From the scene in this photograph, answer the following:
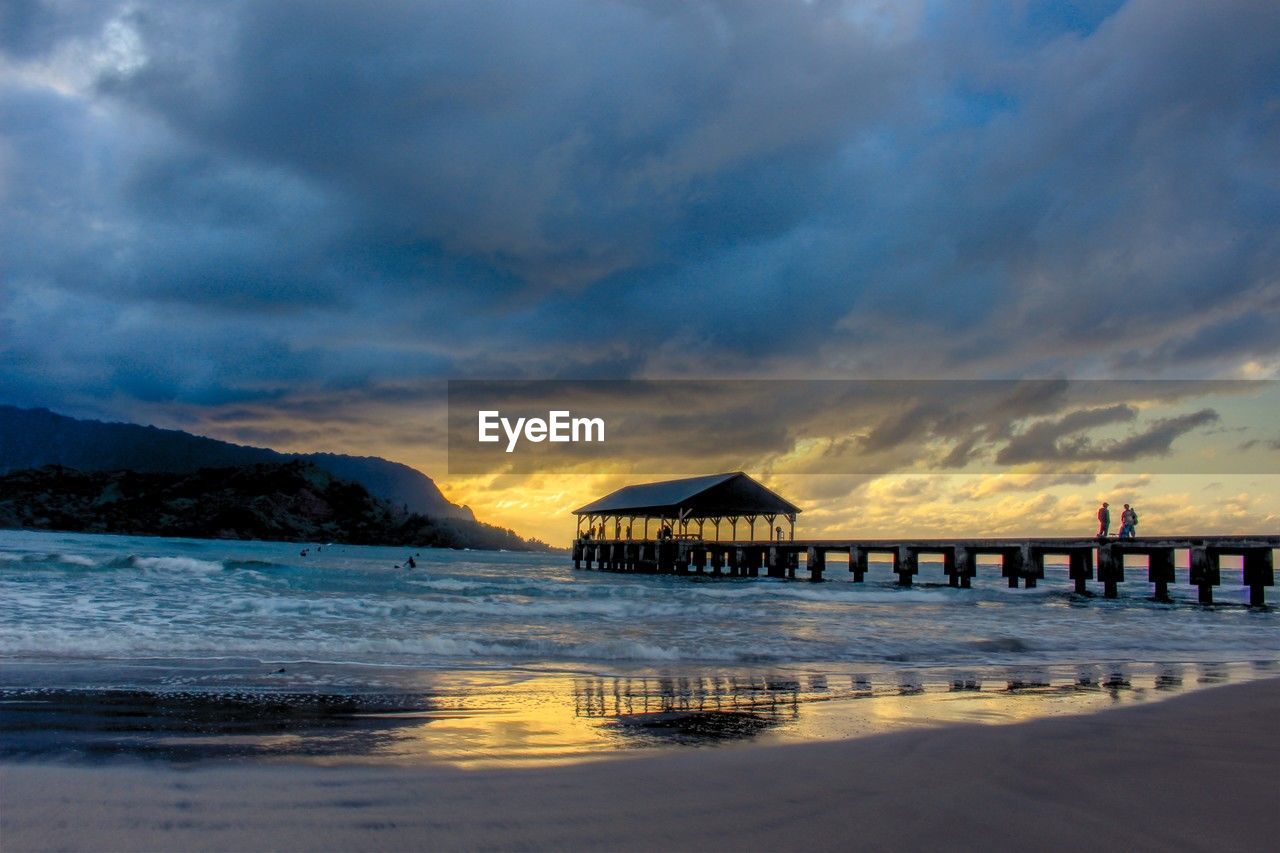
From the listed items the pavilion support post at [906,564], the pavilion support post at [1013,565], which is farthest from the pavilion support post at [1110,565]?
the pavilion support post at [906,564]

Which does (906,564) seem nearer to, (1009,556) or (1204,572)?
(1009,556)

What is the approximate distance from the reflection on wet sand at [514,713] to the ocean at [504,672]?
25 millimetres

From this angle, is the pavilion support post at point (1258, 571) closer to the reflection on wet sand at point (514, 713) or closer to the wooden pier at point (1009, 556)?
the wooden pier at point (1009, 556)

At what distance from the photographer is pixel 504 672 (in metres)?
8.22

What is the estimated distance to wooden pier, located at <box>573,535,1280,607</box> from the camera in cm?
2595

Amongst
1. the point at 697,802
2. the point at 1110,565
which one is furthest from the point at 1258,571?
the point at 697,802

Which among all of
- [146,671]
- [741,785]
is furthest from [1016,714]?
[146,671]

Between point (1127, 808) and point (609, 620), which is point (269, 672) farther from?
point (609, 620)

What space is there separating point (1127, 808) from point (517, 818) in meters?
2.30

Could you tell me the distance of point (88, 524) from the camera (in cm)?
13538

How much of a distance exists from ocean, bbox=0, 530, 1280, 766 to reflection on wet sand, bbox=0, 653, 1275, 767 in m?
0.03

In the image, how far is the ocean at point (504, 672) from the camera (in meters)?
4.78

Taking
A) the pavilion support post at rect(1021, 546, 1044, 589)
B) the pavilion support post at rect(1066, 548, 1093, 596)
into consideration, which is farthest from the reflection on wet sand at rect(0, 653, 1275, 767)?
the pavilion support post at rect(1021, 546, 1044, 589)

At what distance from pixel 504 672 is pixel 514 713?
260 cm
